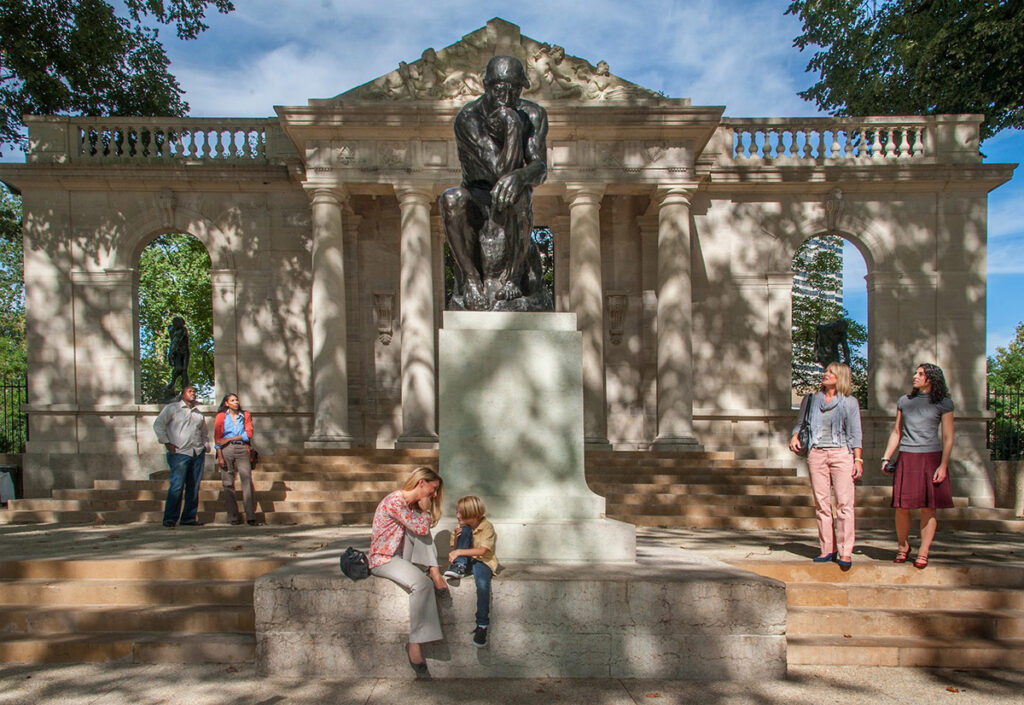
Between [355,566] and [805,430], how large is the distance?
14.0 feet

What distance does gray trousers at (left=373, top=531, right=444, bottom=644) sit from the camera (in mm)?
4977

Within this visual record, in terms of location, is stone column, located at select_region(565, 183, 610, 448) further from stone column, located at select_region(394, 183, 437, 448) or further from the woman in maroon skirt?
the woman in maroon skirt

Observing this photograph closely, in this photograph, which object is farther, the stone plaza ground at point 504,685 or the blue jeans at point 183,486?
the blue jeans at point 183,486

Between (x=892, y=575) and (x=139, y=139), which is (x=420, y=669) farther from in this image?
(x=139, y=139)

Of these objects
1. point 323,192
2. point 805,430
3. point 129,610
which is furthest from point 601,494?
point 323,192

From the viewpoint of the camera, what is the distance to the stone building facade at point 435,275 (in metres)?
17.1

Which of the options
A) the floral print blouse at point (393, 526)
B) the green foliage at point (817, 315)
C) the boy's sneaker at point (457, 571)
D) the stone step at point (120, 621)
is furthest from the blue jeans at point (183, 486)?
the green foliage at point (817, 315)

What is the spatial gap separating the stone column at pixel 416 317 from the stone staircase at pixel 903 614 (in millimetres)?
9490

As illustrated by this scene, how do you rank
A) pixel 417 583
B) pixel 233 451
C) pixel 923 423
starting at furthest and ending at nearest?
pixel 233 451, pixel 923 423, pixel 417 583

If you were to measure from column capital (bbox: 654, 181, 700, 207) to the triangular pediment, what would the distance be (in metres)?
1.72

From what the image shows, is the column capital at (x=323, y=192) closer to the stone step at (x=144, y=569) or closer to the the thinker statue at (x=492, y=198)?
the the thinker statue at (x=492, y=198)

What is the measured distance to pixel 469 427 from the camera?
5902 millimetres

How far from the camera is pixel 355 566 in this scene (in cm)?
518

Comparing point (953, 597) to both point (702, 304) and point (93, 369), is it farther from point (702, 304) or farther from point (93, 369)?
point (93, 369)
